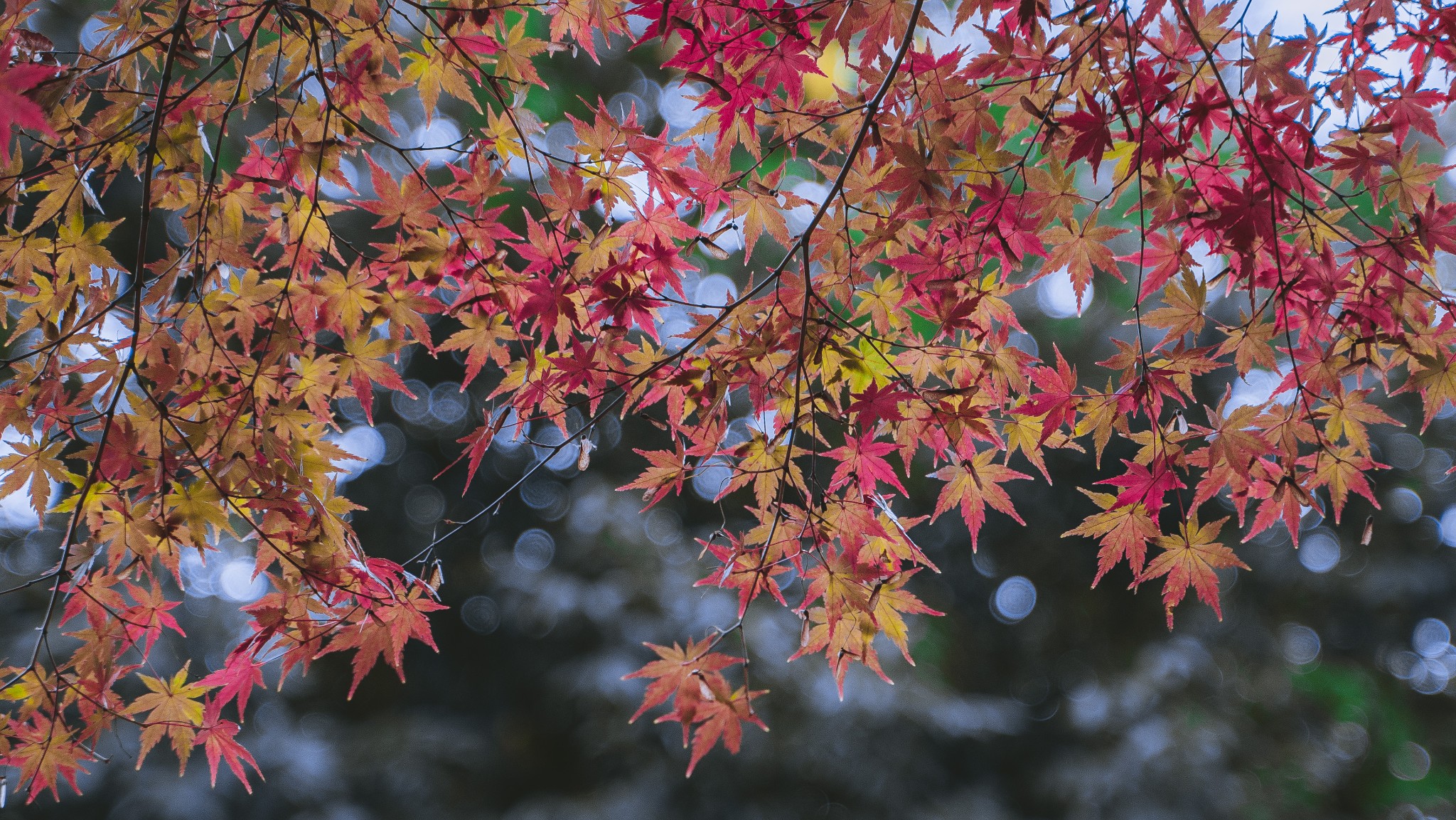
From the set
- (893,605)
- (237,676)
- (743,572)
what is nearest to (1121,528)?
(893,605)

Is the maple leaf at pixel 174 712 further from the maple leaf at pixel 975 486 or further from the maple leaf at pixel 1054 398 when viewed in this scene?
the maple leaf at pixel 1054 398

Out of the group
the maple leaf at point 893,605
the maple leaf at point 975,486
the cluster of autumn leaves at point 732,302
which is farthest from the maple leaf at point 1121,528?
the maple leaf at point 893,605

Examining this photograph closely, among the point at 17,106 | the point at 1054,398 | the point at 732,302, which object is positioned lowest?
the point at 17,106

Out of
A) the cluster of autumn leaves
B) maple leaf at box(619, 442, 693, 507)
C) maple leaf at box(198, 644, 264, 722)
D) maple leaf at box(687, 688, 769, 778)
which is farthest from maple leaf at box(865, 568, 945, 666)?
maple leaf at box(198, 644, 264, 722)

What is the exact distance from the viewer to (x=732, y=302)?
1297 mm

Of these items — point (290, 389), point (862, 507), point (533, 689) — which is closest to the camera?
point (862, 507)

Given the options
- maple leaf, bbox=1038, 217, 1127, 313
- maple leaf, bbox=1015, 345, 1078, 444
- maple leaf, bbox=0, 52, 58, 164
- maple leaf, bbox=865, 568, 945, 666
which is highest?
maple leaf, bbox=1038, 217, 1127, 313

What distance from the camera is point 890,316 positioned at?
141 cm

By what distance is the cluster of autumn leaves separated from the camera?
1.13m

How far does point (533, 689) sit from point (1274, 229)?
3178 mm

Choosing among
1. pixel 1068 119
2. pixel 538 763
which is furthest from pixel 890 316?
pixel 538 763

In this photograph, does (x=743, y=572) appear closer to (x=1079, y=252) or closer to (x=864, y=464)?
(x=864, y=464)

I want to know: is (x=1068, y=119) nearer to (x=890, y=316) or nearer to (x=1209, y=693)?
(x=890, y=316)

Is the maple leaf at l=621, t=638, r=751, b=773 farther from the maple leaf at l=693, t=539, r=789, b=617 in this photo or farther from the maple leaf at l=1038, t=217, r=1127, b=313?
the maple leaf at l=1038, t=217, r=1127, b=313
